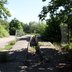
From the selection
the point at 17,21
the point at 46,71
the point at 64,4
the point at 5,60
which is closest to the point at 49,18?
→ the point at 64,4

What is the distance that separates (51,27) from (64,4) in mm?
17004

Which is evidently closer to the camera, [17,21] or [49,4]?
[49,4]

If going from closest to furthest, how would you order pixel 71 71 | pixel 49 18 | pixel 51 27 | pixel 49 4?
1. pixel 71 71
2. pixel 49 4
3. pixel 49 18
4. pixel 51 27

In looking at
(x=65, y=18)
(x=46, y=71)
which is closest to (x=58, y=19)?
(x=65, y=18)

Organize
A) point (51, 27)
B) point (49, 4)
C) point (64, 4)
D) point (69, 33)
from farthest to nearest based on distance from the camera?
point (51, 27)
point (69, 33)
point (49, 4)
point (64, 4)

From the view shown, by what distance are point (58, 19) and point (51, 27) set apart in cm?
1486

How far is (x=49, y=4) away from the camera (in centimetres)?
2217

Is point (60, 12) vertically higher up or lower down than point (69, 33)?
higher up

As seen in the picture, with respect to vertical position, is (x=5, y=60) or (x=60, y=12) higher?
(x=60, y=12)

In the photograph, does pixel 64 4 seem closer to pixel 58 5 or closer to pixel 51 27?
pixel 58 5

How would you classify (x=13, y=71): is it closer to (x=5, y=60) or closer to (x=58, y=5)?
(x=5, y=60)

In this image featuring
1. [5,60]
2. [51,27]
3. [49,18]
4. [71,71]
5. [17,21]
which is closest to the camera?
[71,71]

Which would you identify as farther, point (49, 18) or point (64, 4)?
point (49, 18)

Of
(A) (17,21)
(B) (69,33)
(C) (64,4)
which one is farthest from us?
(A) (17,21)
